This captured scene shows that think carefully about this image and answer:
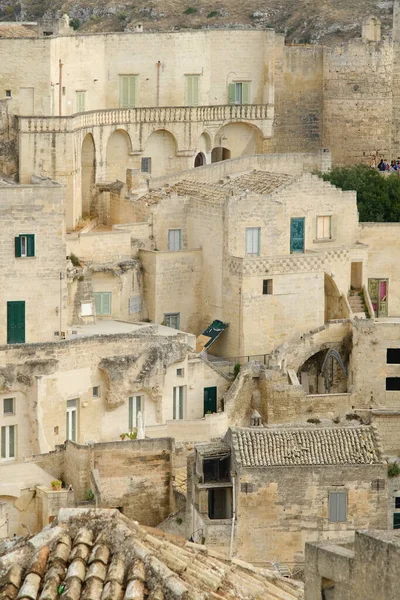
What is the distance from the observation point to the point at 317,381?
61.2 metres

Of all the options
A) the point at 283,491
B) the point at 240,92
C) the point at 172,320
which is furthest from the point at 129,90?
the point at 283,491

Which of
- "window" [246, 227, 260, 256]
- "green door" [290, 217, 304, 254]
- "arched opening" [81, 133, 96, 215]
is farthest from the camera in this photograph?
"arched opening" [81, 133, 96, 215]

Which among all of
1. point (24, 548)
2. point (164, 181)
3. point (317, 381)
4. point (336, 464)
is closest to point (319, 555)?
point (24, 548)

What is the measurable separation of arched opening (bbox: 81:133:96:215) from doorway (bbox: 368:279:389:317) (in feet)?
31.1

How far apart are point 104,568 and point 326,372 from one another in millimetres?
37088

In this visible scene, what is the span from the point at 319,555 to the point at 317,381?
112ft

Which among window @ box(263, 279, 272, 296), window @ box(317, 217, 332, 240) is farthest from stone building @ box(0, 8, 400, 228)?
window @ box(317, 217, 332, 240)

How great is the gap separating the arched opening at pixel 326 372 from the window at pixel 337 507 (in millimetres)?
11272

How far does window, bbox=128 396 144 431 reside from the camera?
185 feet

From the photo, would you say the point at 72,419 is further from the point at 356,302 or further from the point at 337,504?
the point at 356,302

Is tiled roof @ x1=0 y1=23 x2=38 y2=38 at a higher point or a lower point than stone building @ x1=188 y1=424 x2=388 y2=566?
higher

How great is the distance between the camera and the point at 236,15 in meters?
93.5

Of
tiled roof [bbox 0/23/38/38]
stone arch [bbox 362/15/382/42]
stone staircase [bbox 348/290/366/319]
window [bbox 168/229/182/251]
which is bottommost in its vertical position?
stone staircase [bbox 348/290/366/319]

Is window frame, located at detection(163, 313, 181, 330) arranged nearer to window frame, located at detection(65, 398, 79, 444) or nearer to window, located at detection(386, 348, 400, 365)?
window, located at detection(386, 348, 400, 365)
